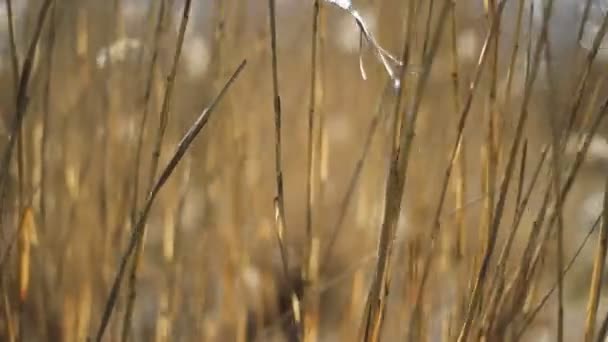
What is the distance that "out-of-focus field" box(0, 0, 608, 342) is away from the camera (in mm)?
619

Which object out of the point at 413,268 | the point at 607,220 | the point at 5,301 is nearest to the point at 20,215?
the point at 5,301

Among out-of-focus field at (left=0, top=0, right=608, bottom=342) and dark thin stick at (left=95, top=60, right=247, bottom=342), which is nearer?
dark thin stick at (left=95, top=60, right=247, bottom=342)

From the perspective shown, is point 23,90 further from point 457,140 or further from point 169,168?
point 457,140

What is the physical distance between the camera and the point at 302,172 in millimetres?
1567

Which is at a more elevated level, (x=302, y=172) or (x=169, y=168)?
(x=169, y=168)

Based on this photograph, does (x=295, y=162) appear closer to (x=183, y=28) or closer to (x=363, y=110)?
(x=363, y=110)

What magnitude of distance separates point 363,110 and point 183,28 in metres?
0.90

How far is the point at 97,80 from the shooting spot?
38.8 inches

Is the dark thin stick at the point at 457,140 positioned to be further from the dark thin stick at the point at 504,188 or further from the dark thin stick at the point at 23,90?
the dark thin stick at the point at 23,90

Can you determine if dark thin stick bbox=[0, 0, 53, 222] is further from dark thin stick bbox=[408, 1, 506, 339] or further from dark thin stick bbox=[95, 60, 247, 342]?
dark thin stick bbox=[408, 1, 506, 339]

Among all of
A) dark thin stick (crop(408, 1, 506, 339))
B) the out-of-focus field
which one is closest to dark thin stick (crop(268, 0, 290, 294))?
the out-of-focus field

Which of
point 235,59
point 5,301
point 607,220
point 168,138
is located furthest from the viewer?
point 168,138

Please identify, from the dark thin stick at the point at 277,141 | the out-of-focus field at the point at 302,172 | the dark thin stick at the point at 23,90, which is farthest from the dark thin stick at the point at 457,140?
the dark thin stick at the point at 23,90

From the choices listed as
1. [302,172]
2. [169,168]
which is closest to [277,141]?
[169,168]
